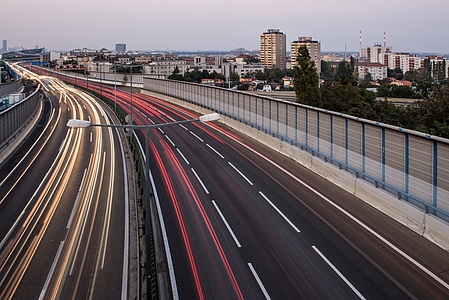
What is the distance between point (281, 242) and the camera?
1590 centimetres

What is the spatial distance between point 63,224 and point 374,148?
50.7ft

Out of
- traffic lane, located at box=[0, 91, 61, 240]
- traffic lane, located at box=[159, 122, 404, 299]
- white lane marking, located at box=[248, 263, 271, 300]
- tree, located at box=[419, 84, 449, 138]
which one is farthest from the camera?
tree, located at box=[419, 84, 449, 138]

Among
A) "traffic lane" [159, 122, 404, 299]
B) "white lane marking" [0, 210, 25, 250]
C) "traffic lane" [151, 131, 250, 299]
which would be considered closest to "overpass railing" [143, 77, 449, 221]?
"traffic lane" [159, 122, 404, 299]

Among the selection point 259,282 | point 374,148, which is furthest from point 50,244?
point 374,148

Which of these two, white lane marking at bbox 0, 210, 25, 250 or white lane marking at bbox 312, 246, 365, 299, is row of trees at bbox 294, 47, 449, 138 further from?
white lane marking at bbox 0, 210, 25, 250

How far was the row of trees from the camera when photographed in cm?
4144

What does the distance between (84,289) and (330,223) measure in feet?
34.1

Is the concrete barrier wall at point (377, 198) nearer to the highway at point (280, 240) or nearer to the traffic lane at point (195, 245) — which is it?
the highway at point (280, 240)

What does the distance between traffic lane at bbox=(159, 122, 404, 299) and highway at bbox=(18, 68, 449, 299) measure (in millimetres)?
35

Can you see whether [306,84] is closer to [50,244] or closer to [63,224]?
[63,224]

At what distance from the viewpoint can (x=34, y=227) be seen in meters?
18.5

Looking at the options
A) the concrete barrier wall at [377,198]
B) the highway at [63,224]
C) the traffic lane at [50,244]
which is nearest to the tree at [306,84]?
the concrete barrier wall at [377,198]

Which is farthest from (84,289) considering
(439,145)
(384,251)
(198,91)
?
(198,91)

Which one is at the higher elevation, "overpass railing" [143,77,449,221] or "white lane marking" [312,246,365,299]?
"overpass railing" [143,77,449,221]
